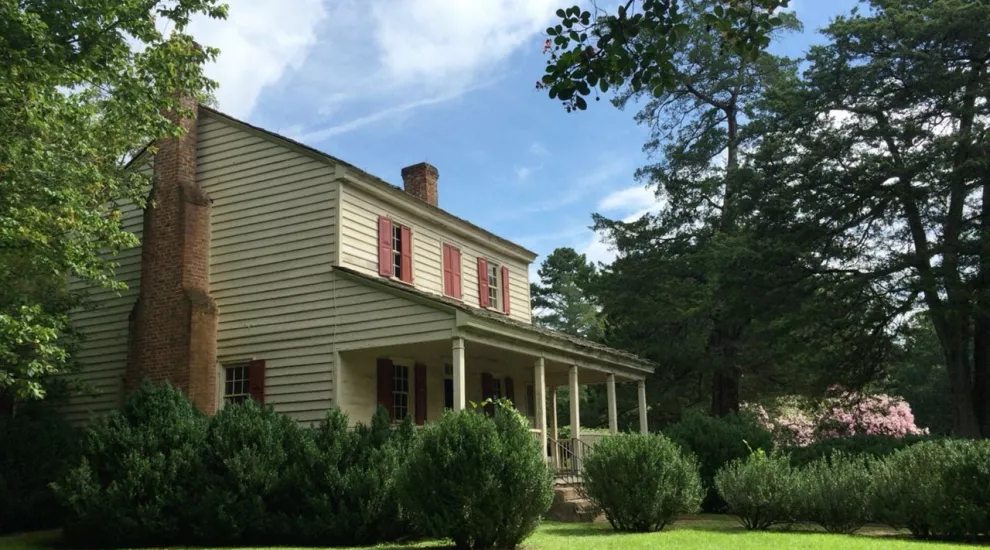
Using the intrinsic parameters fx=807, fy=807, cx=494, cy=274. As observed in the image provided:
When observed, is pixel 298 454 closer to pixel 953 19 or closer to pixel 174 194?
pixel 174 194

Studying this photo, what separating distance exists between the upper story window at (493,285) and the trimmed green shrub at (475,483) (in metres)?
11.1

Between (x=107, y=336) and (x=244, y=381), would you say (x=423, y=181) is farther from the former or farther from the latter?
(x=107, y=336)

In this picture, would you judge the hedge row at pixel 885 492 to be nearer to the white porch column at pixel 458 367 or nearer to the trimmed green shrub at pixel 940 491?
the trimmed green shrub at pixel 940 491

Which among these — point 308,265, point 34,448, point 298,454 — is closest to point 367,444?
point 298,454

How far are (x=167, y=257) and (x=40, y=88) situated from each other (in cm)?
478

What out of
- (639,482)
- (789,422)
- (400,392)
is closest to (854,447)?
(639,482)

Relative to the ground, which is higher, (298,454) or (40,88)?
(40,88)

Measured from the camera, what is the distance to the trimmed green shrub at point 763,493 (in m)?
13.3

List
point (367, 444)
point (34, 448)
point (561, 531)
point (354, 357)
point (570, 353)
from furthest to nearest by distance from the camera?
point (570, 353) < point (354, 357) < point (34, 448) < point (561, 531) < point (367, 444)

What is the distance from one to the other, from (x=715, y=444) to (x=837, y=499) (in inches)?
181

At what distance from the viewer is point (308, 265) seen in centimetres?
1634

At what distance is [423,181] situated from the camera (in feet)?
72.0

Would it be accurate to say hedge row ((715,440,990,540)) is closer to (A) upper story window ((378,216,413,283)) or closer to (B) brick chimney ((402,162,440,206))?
(A) upper story window ((378,216,413,283))

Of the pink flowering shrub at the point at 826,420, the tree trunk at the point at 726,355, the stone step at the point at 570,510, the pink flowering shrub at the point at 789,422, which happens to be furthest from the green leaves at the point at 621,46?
the pink flowering shrub at the point at 789,422
